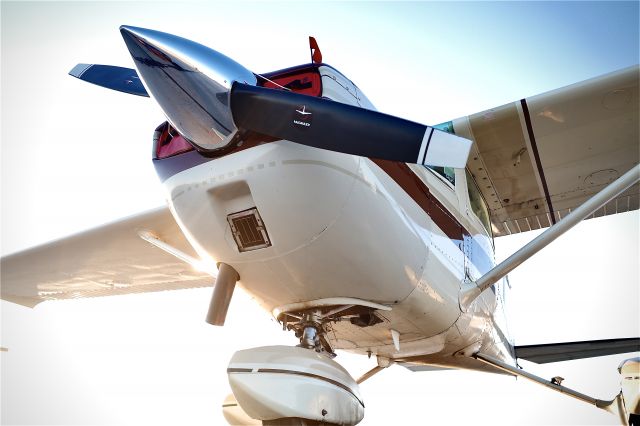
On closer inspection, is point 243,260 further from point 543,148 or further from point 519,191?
point 519,191

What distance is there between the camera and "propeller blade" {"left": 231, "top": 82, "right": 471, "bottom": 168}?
230 centimetres

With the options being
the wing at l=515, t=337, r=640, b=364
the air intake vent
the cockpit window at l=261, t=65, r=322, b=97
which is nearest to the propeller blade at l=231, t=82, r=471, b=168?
the cockpit window at l=261, t=65, r=322, b=97

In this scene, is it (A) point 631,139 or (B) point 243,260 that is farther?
(A) point 631,139

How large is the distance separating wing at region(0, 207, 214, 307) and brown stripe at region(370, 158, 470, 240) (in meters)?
2.93

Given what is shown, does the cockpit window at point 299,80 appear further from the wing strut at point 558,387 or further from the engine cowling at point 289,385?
the wing strut at point 558,387

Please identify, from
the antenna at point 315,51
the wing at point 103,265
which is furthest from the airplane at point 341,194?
the wing at point 103,265

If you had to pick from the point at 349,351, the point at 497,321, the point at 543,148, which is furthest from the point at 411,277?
the point at 497,321

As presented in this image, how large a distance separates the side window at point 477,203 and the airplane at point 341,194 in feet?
0.10

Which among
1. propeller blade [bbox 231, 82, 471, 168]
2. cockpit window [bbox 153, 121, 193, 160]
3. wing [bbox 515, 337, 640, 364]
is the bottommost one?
propeller blade [bbox 231, 82, 471, 168]

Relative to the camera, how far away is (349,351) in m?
4.77

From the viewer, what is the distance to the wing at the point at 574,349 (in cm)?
607

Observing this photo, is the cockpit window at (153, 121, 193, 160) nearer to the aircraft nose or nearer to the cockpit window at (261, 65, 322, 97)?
the aircraft nose

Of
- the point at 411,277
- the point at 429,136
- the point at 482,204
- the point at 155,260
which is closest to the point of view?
the point at 429,136

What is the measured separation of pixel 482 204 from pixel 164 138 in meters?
3.38
